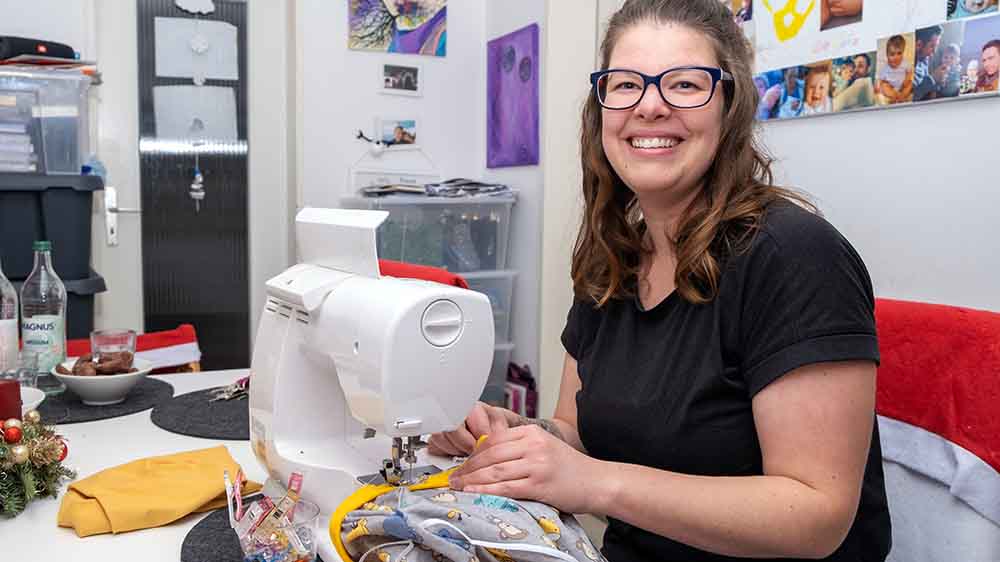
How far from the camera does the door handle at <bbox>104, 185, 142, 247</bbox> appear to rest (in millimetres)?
3102

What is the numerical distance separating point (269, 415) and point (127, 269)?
91.7 inches

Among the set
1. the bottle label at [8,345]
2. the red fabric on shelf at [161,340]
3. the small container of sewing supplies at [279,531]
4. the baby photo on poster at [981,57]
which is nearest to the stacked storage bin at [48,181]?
the red fabric on shelf at [161,340]

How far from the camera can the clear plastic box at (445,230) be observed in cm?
300

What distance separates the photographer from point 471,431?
1241 millimetres

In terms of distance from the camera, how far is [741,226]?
109cm

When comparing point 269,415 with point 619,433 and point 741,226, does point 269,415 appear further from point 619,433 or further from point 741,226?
point 741,226

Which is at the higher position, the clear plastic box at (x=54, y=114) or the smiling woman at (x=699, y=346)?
the clear plastic box at (x=54, y=114)

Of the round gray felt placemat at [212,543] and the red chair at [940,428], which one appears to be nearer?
the round gray felt placemat at [212,543]

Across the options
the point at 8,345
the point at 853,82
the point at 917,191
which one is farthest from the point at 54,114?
the point at 917,191

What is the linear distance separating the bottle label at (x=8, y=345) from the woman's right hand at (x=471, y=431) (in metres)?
0.94

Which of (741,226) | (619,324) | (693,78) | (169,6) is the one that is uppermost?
(169,6)

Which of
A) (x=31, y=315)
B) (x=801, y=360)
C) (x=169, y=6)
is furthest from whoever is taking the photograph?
(x=169, y=6)

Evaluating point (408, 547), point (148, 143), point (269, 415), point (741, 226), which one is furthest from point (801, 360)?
point (148, 143)

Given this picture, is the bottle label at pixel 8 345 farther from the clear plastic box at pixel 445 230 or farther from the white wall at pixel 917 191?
the white wall at pixel 917 191
